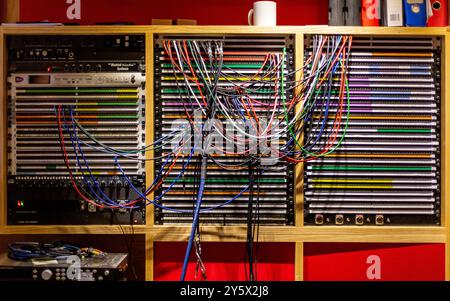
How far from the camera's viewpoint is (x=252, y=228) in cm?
197

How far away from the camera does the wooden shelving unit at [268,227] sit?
1930mm

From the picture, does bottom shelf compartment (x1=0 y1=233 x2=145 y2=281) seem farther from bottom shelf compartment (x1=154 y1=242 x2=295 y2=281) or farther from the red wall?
the red wall

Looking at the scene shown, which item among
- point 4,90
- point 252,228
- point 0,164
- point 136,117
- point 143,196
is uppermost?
point 4,90

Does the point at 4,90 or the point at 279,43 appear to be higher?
the point at 279,43

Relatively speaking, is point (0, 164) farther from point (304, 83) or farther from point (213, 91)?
point (304, 83)

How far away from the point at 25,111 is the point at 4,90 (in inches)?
5.3

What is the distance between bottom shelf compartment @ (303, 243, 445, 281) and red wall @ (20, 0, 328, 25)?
123cm

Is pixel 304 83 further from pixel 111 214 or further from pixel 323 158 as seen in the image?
pixel 111 214

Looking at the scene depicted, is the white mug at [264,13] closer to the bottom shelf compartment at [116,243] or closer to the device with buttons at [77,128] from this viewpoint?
the device with buttons at [77,128]

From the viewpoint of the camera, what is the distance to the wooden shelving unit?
1930 millimetres

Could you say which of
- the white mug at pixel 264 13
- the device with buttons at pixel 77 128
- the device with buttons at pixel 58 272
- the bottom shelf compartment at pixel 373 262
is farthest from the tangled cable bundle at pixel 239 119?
the bottom shelf compartment at pixel 373 262

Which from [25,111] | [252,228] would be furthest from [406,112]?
[25,111]

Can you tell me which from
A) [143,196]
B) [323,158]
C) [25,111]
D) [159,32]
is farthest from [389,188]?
[25,111]

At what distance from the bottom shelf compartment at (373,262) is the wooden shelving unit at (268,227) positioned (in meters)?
0.11
